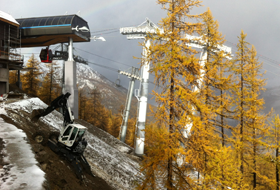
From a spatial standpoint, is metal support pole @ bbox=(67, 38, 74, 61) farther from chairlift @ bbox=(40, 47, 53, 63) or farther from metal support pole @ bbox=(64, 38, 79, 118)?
chairlift @ bbox=(40, 47, 53, 63)

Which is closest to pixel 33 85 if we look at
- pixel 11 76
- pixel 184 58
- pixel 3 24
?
pixel 11 76

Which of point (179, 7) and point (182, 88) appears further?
point (179, 7)

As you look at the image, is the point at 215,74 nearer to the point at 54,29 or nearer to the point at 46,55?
→ the point at 54,29

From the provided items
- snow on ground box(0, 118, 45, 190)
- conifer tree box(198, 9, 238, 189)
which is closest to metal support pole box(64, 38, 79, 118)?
snow on ground box(0, 118, 45, 190)

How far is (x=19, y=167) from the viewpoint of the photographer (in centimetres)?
740

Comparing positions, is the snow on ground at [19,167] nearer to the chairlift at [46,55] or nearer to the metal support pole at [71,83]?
the metal support pole at [71,83]

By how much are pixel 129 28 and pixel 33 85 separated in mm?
22094

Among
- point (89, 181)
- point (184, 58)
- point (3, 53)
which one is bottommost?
point (89, 181)

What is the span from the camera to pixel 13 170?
7.16 m

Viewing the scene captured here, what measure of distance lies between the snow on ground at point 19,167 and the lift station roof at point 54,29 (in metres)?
20.9

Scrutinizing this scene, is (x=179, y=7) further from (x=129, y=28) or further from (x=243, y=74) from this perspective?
(x=129, y=28)

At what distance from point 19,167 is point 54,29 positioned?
2529 cm

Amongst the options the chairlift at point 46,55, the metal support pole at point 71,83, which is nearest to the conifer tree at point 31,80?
the chairlift at point 46,55

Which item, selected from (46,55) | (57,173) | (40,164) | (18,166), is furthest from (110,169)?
(46,55)
